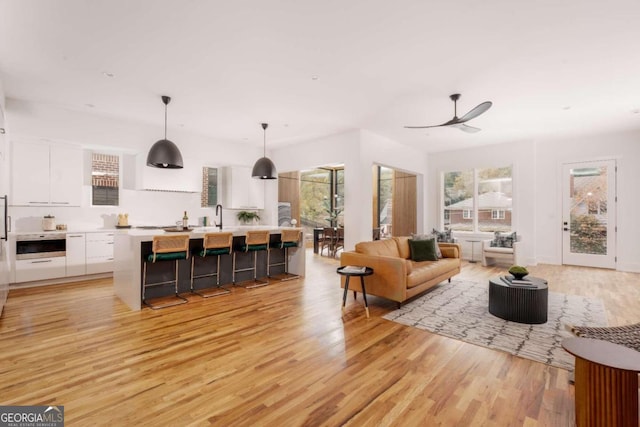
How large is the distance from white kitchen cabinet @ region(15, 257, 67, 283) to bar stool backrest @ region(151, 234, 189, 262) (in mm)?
2419

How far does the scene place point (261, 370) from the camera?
2.55 meters

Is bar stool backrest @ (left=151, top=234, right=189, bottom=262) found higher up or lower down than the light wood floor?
higher up

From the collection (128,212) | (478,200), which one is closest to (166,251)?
(128,212)

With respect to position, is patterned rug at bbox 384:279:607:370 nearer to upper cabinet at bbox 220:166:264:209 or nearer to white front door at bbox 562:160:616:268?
white front door at bbox 562:160:616:268

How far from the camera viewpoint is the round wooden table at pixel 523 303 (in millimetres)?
3584

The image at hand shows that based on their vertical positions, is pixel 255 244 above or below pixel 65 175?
below

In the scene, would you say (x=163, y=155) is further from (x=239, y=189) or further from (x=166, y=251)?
(x=239, y=189)

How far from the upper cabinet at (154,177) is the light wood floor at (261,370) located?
294cm

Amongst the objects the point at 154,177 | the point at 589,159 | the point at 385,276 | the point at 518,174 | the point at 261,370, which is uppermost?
the point at 589,159

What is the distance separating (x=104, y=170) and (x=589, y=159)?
10.8m

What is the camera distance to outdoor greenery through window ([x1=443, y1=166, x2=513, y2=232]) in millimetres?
8164

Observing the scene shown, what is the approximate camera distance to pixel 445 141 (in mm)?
7898

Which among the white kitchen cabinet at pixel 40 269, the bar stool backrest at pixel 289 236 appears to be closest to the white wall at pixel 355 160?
the bar stool backrest at pixel 289 236

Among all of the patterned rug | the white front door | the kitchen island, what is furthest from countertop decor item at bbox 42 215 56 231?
the white front door
